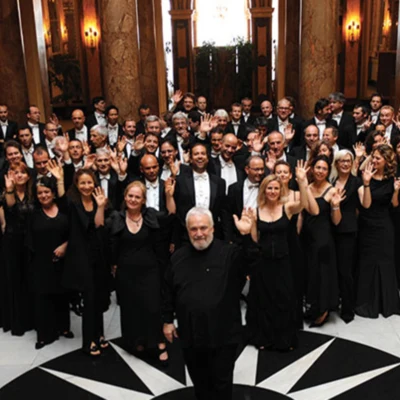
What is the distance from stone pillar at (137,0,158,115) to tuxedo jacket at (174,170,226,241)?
8.20 m

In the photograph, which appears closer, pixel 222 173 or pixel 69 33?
pixel 222 173

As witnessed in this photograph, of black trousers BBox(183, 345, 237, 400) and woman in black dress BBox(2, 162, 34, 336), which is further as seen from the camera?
woman in black dress BBox(2, 162, 34, 336)

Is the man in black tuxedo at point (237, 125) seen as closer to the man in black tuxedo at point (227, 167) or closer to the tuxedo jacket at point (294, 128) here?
the tuxedo jacket at point (294, 128)

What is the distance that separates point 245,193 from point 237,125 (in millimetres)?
3674

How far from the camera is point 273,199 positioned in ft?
16.3

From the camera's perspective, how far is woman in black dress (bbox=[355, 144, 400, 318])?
19.4 feet

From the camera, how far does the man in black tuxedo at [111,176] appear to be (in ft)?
19.7

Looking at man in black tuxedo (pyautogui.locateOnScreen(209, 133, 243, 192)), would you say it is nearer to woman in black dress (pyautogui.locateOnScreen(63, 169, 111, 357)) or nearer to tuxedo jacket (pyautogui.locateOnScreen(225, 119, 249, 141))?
woman in black dress (pyautogui.locateOnScreen(63, 169, 111, 357))

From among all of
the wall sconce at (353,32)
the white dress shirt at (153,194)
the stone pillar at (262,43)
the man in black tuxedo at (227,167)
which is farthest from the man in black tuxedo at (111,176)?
the wall sconce at (353,32)

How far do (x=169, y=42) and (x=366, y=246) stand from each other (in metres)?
16.5

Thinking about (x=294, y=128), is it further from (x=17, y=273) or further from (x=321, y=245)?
(x=17, y=273)

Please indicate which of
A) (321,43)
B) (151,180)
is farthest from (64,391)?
(321,43)

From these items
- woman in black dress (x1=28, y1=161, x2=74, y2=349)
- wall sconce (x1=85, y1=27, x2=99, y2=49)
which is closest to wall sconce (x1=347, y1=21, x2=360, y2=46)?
wall sconce (x1=85, y1=27, x2=99, y2=49)

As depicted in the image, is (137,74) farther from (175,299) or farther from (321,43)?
(175,299)
